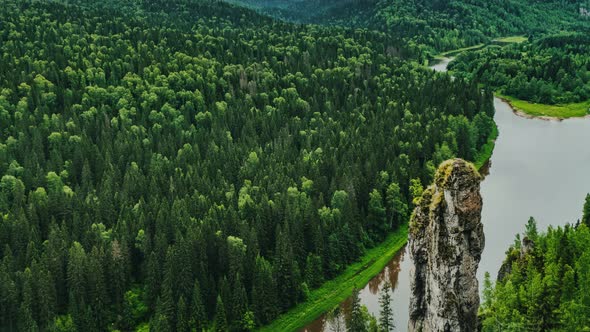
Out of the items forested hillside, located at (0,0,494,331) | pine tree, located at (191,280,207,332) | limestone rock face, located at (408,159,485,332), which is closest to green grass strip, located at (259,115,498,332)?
forested hillside, located at (0,0,494,331)

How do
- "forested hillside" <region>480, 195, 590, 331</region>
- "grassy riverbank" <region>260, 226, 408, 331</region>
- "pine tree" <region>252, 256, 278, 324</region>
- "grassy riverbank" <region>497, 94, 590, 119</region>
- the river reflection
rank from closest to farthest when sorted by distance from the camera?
"forested hillside" <region>480, 195, 590, 331</region>
the river reflection
"pine tree" <region>252, 256, 278, 324</region>
"grassy riverbank" <region>260, 226, 408, 331</region>
"grassy riverbank" <region>497, 94, 590, 119</region>

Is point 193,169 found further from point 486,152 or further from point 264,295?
point 486,152

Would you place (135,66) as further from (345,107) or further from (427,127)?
(427,127)

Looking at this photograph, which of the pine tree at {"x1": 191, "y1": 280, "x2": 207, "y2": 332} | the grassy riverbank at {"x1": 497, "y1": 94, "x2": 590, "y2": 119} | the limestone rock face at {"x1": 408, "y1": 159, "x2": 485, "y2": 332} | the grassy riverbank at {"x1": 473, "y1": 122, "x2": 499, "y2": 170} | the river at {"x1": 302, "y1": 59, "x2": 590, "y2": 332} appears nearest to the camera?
the limestone rock face at {"x1": 408, "y1": 159, "x2": 485, "y2": 332}

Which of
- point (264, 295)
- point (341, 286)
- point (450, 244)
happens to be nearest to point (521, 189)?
point (341, 286)

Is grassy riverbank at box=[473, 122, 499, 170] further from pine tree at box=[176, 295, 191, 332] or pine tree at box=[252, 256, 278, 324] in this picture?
pine tree at box=[176, 295, 191, 332]

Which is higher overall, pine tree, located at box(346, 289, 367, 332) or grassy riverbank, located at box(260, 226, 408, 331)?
pine tree, located at box(346, 289, 367, 332)
